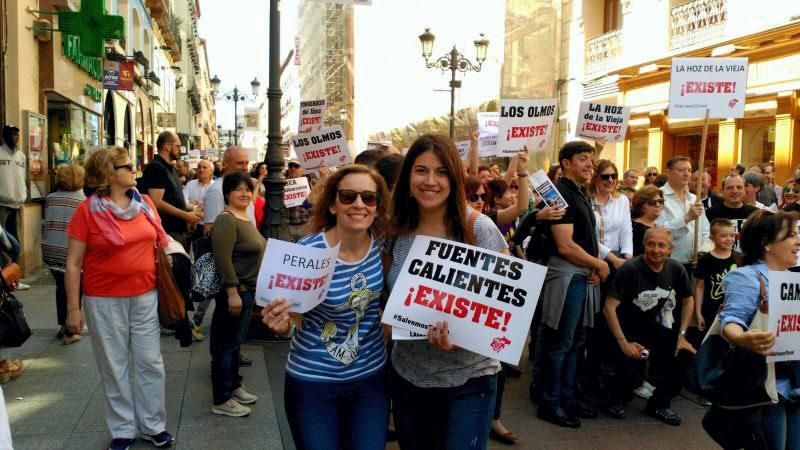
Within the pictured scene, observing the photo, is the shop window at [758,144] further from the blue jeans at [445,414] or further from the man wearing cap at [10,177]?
the man wearing cap at [10,177]

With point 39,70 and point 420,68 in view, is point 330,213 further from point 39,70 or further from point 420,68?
point 420,68

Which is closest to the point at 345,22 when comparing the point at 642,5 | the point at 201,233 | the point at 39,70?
the point at 642,5

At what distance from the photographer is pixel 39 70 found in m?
11.6

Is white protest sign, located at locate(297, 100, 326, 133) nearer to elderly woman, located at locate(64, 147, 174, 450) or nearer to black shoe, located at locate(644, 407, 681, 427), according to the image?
elderly woman, located at locate(64, 147, 174, 450)

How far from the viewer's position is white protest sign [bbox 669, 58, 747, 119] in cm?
659

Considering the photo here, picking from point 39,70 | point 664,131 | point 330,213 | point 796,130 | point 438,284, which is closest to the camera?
point 438,284

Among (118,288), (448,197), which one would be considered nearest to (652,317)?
(448,197)

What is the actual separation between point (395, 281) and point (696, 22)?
15.1 m

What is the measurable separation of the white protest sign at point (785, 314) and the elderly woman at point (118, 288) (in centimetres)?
342

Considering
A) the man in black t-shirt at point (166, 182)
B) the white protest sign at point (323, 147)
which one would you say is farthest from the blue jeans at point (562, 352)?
the white protest sign at point (323, 147)

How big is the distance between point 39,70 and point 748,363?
1193 cm

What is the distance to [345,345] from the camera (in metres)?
2.83

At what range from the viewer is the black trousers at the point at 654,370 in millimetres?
5184

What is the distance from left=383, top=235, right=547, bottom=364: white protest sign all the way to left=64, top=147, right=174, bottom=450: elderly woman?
214 centimetres
